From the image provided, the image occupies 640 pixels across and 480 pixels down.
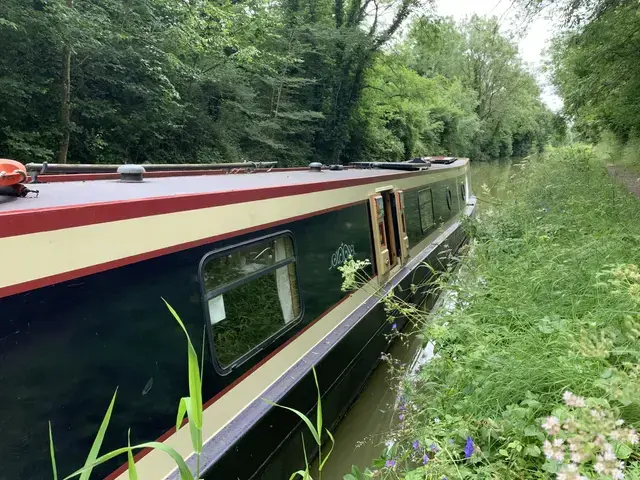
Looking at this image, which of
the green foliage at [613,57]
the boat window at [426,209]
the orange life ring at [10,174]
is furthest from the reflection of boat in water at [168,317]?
the green foliage at [613,57]

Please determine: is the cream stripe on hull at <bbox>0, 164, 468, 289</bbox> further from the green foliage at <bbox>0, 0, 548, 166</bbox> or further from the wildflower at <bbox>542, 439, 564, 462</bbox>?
the green foliage at <bbox>0, 0, 548, 166</bbox>

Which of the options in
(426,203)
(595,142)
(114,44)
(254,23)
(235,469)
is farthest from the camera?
(595,142)

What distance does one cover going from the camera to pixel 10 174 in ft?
5.55

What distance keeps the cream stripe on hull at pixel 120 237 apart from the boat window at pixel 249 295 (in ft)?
0.51

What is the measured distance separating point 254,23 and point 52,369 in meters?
11.6

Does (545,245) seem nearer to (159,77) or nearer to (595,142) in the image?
(159,77)

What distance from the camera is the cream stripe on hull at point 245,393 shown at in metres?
1.87

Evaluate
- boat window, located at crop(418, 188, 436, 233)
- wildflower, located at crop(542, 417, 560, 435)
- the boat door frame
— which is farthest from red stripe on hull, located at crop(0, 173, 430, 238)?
boat window, located at crop(418, 188, 436, 233)

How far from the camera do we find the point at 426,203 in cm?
702

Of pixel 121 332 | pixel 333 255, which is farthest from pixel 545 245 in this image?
pixel 121 332

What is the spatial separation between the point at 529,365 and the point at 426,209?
5.04m

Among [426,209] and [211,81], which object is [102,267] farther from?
[211,81]

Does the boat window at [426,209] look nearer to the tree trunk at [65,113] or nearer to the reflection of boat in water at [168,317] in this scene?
the reflection of boat in water at [168,317]

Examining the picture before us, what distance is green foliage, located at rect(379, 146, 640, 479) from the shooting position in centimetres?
156
